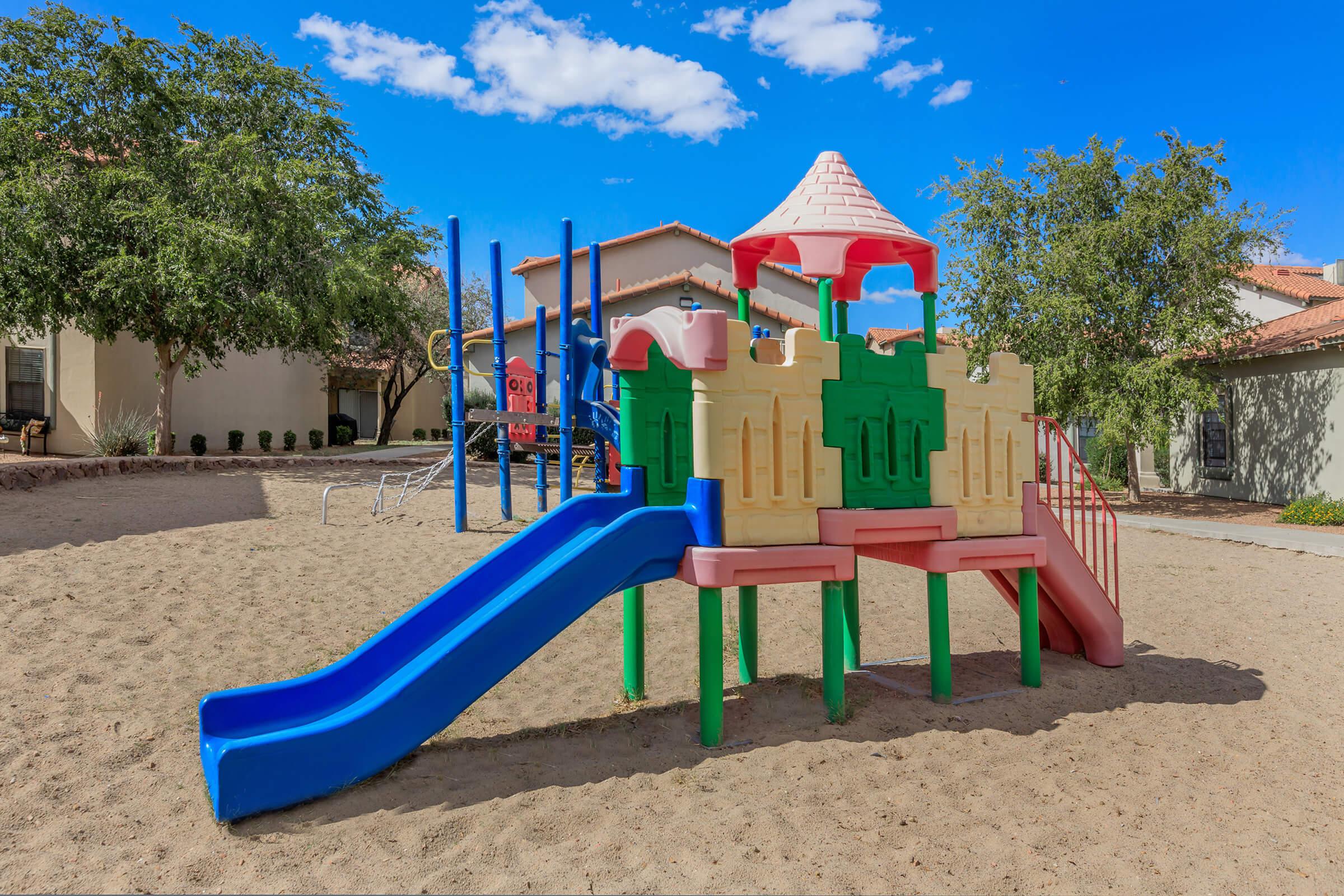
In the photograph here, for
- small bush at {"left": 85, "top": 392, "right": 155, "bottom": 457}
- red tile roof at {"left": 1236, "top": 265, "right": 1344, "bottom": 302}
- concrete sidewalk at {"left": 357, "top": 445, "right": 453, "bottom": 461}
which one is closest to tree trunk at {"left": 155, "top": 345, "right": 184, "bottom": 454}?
small bush at {"left": 85, "top": 392, "right": 155, "bottom": 457}

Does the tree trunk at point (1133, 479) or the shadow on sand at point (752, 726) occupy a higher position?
the tree trunk at point (1133, 479)

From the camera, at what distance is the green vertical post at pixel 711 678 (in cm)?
440

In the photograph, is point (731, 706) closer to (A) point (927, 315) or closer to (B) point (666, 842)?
(B) point (666, 842)

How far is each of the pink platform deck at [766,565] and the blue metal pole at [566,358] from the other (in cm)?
476

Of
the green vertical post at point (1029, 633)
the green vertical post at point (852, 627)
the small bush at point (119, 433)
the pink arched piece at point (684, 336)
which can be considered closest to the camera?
the pink arched piece at point (684, 336)

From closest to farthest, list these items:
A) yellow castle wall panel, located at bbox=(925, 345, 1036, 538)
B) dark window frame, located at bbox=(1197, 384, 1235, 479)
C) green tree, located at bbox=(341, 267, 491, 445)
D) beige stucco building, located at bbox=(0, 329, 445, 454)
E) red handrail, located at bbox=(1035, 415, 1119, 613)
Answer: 1. yellow castle wall panel, located at bbox=(925, 345, 1036, 538)
2. red handrail, located at bbox=(1035, 415, 1119, 613)
3. dark window frame, located at bbox=(1197, 384, 1235, 479)
4. beige stucco building, located at bbox=(0, 329, 445, 454)
5. green tree, located at bbox=(341, 267, 491, 445)

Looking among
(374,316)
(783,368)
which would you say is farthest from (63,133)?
(783,368)

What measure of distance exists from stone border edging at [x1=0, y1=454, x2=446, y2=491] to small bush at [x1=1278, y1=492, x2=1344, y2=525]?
687 inches

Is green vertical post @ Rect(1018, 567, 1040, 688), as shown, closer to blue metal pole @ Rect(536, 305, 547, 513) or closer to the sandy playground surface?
the sandy playground surface

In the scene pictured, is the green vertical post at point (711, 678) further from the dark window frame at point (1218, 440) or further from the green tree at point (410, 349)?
the green tree at point (410, 349)

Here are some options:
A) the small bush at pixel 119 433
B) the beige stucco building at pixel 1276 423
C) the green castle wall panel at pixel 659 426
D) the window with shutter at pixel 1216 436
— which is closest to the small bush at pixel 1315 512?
the beige stucco building at pixel 1276 423

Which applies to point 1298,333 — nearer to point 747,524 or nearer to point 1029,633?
point 1029,633

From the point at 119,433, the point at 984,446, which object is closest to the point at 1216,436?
the point at 984,446

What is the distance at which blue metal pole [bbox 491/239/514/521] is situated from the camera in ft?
32.2
